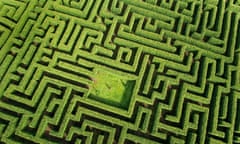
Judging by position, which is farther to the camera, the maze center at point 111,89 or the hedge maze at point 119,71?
the maze center at point 111,89

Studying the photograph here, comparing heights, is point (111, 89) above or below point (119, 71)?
below

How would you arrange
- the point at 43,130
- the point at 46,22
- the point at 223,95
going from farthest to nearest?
the point at 46,22 → the point at 223,95 → the point at 43,130

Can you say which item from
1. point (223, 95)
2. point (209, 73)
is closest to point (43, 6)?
point (209, 73)

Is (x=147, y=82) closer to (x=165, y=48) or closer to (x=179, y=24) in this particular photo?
(x=165, y=48)

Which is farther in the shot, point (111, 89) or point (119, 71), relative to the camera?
point (119, 71)

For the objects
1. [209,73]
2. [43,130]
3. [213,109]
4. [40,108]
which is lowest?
[43,130]

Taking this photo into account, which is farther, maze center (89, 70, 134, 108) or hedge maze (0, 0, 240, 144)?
maze center (89, 70, 134, 108)

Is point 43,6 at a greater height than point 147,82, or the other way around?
point 43,6

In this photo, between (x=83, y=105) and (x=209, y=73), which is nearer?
(x=83, y=105)
